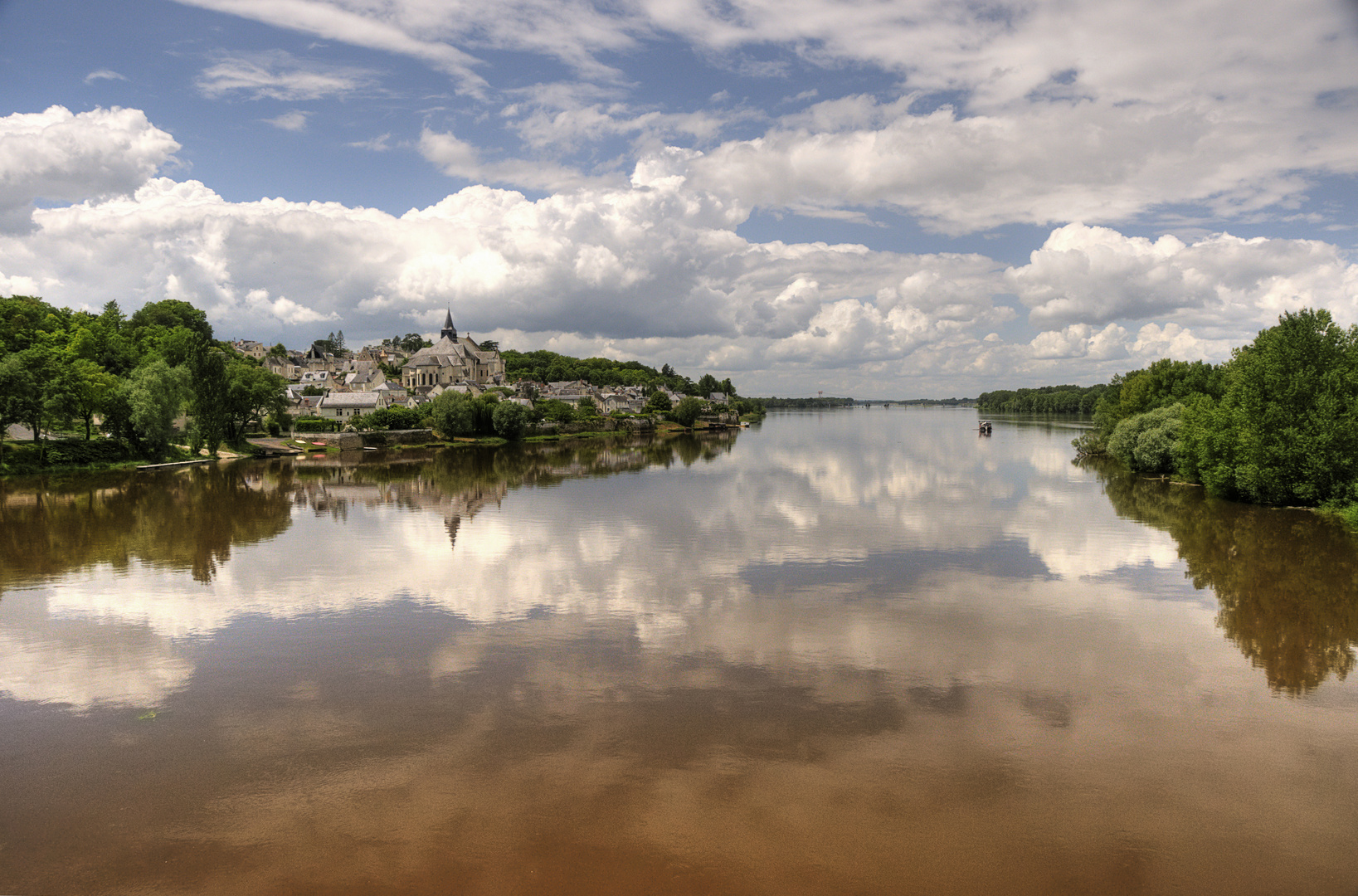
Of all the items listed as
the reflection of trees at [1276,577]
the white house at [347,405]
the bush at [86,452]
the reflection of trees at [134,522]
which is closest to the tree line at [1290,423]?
the reflection of trees at [1276,577]

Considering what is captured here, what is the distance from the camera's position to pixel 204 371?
207 feet

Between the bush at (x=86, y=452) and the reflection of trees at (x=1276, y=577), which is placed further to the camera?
the bush at (x=86, y=452)

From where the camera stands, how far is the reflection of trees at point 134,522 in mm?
25859

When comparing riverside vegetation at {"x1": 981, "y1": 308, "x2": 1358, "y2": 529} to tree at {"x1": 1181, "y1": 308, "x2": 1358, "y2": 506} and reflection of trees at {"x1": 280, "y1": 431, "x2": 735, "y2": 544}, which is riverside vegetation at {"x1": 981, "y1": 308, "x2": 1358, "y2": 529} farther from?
reflection of trees at {"x1": 280, "y1": 431, "x2": 735, "y2": 544}

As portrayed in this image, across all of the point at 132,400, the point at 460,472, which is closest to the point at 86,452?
the point at 132,400

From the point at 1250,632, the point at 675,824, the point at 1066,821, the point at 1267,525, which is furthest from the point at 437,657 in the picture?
the point at 1267,525

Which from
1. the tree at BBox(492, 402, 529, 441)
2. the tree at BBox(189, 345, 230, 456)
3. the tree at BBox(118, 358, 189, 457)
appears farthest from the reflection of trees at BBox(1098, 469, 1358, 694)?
the tree at BBox(492, 402, 529, 441)

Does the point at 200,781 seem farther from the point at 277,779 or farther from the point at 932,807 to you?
the point at 932,807

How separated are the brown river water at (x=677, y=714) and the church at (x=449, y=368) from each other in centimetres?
11965

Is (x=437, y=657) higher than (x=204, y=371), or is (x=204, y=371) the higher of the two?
(x=204, y=371)

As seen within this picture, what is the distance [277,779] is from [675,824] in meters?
6.10

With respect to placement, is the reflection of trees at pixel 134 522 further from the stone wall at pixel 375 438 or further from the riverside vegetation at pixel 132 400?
the stone wall at pixel 375 438

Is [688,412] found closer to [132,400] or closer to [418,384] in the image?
[418,384]

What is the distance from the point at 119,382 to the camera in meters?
56.5
